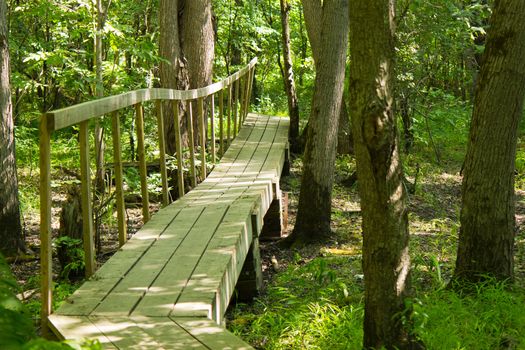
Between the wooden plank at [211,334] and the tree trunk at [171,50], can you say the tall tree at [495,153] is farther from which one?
the tree trunk at [171,50]

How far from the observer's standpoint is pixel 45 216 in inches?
146

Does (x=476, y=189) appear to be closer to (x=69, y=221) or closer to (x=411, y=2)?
(x=69, y=221)

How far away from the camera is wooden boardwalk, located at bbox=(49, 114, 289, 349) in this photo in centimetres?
358

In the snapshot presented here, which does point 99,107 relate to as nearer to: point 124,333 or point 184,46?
point 124,333

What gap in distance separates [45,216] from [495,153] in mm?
3586

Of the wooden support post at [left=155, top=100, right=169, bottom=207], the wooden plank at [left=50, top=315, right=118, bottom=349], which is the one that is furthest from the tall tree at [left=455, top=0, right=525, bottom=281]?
the wooden plank at [left=50, top=315, right=118, bottom=349]

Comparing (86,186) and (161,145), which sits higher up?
(161,145)

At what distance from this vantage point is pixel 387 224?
4008mm

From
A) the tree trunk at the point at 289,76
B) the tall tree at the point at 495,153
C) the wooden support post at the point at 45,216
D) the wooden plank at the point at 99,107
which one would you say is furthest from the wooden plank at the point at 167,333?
the tree trunk at the point at 289,76

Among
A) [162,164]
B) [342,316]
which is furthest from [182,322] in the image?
[162,164]

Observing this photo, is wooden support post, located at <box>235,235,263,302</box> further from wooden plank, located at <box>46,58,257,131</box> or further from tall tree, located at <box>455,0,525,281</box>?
tall tree, located at <box>455,0,525,281</box>

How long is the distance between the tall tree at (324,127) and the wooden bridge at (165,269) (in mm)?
961

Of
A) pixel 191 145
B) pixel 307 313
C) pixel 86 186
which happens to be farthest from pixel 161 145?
pixel 86 186

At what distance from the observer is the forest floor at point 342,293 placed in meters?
5.00
